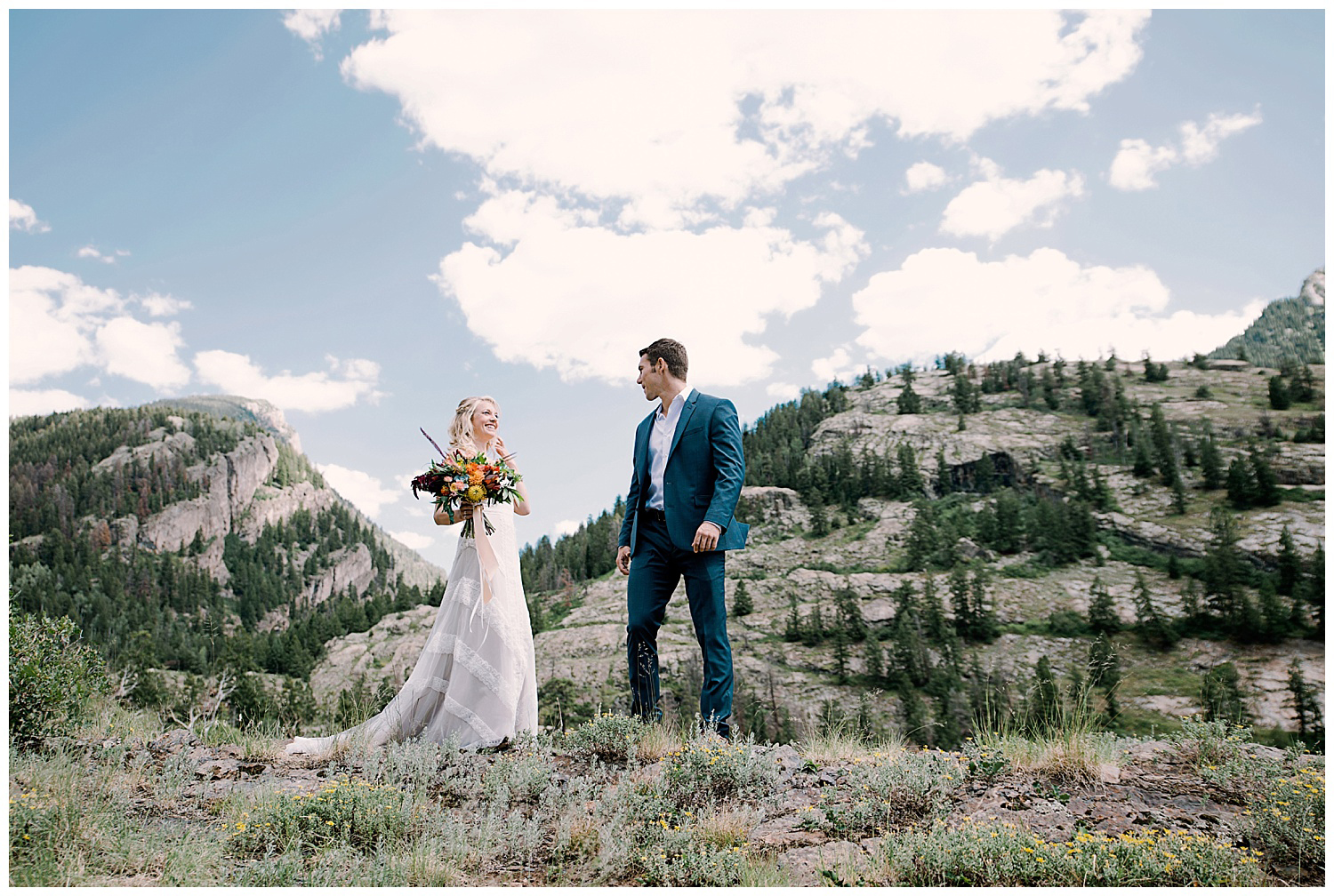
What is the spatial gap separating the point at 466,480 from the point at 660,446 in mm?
1450

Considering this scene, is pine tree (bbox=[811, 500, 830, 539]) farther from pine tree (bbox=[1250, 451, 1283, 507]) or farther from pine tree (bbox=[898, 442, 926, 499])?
pine tree (bbox=[1250, 451, 1283, 507])

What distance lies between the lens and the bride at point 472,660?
525cm

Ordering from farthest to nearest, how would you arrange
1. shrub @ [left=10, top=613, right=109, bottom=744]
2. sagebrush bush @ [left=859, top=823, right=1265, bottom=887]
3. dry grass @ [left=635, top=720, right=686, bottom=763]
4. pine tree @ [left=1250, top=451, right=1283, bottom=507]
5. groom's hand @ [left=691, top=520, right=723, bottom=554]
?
pine tree @ [left=1250, top=451, right=1283, bottom=507], shrub @ [left=10, top=613, right=109, bottom=744], dry grass @ [left=635, top=720, right=686, bottom=763], groom's hand @ [left=691, top=520, right=723, bottom=554], sagebrush bush @ [left=859, top=823, right=1265, bottom=887]

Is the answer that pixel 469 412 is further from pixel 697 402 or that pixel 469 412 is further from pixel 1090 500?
pixel 1090 500

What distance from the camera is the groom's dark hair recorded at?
5309 mm

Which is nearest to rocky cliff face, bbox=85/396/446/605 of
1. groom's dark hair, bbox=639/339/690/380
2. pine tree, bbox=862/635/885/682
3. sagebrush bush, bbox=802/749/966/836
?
pine tree, bbox=862/635/885/682

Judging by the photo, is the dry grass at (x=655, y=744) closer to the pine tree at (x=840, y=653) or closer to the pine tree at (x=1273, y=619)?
the pine tree at (x=840, y=653)

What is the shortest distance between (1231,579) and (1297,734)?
1791 cm

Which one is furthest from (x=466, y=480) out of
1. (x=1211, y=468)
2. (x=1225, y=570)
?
(x=1211, y=468)

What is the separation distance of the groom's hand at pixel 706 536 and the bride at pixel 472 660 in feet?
5.33

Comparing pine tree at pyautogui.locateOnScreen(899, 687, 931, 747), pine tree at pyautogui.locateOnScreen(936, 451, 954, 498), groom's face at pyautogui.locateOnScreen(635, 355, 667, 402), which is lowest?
pine tree at pyautogui.locateOnScreen(899, 687, 931, 747)

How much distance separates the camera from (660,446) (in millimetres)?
5273

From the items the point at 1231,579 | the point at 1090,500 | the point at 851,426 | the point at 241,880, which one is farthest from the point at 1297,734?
the point at 851,426

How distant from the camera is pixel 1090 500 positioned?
189 feet
